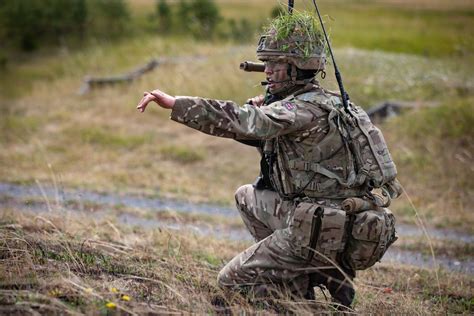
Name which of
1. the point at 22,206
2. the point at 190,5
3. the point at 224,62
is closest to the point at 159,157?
the point at 22,206

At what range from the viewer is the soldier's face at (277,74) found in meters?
4.54

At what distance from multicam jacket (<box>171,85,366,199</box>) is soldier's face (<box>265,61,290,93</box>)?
158mm

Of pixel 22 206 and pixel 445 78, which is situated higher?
pixel 445 78

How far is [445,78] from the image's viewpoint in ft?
45.6

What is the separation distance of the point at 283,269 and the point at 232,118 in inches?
44.4

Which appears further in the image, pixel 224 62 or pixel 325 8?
pixel 325 8

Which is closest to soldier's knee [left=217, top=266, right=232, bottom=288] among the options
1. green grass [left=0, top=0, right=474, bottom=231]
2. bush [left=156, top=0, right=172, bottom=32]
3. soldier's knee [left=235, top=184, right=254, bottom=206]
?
soldier's knee [left=235, top=184, right=254, bottom=206]

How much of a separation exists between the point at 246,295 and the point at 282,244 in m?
0.43

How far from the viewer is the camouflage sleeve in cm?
395

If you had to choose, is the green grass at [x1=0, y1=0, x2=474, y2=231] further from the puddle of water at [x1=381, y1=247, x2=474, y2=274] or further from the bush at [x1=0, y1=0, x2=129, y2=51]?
the bush at [x1=0, y1=0, x2=129, y2=51]

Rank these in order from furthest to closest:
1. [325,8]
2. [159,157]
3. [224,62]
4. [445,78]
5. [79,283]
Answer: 1. [325,8]
2. [224,62]
3. [445,78]
4. [159,157]
5. [79,283]

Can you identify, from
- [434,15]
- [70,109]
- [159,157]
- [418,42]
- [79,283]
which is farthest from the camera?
[434,15]

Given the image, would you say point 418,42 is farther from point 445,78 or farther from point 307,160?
point 307,160

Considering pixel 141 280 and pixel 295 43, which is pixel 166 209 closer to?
pixel 141 280
